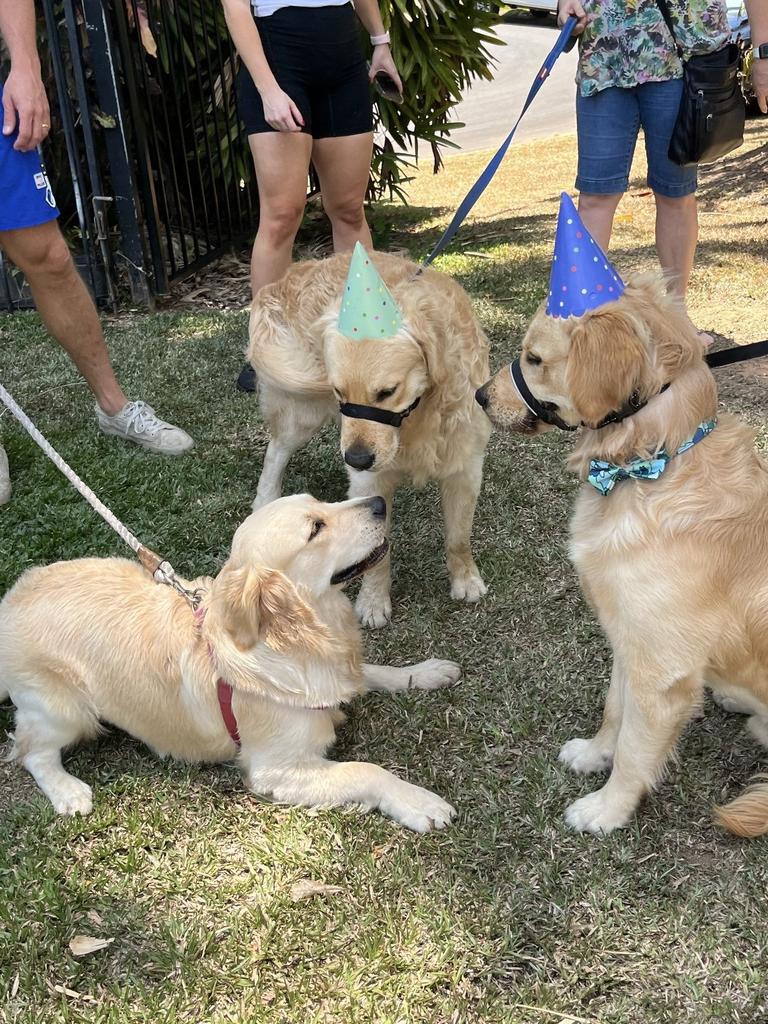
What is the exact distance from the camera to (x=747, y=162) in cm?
913

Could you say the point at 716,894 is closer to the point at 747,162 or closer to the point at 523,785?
the point at 523,785

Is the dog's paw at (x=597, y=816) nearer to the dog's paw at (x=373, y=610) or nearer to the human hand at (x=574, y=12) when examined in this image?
the dog's paw at (x=373, y=610)

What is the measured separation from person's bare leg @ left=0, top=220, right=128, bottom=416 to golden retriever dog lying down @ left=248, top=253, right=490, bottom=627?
99cm

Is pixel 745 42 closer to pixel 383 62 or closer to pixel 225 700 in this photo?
→ pixel 383 62

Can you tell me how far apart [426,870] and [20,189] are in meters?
3.05

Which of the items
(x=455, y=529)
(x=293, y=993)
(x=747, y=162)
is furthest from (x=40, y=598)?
(x=747, y=162)

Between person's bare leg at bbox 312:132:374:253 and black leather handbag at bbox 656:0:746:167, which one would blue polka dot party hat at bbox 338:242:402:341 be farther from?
black leather handbag at bbox 656:0:746:167

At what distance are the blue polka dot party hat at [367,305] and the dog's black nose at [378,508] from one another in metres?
0.56

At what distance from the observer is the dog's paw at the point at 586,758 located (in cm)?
237

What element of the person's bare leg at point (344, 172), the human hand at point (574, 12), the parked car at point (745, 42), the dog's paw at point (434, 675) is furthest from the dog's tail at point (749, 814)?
the parked car at point (745, 42)

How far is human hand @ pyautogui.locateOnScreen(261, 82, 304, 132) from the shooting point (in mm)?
3615

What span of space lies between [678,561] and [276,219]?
2943 mm

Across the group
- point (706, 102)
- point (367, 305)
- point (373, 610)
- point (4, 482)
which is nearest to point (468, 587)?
point (373, 610)

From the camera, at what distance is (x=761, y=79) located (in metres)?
3.72
